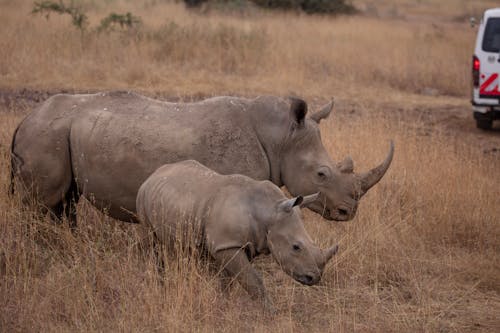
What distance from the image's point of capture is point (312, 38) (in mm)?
18562

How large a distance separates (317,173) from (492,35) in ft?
26.4

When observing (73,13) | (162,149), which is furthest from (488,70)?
(162,149)

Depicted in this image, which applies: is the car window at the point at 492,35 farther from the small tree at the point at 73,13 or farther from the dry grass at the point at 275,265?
the small tree at the point at 73,13

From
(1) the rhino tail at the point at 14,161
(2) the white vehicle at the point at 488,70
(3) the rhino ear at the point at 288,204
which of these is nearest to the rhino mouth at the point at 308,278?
(3) the rhino ear at the point at 288,204

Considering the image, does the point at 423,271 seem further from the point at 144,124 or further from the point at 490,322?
the point at 144,124

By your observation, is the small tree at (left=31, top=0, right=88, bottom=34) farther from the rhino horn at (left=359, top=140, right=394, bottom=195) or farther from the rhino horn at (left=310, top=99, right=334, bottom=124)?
the rhino horn at (left=359, top=140, right=394, bottom=195)

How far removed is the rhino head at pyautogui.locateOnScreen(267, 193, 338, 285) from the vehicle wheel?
29.6 ft

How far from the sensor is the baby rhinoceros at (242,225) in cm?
545

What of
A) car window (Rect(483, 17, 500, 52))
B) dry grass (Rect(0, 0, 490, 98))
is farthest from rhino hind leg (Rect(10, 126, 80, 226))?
car window (Rect(483, 17, 500, 52))

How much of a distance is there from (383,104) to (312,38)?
4440 millimetres

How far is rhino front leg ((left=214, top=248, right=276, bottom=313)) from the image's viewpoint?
5469mm

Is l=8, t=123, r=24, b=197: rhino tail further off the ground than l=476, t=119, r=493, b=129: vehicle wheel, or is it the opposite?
l=8, t=123, r=24, b=197: rhino tail

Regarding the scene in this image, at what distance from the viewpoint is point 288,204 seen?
17.8 ft

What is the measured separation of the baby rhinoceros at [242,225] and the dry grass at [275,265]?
8.5 inches
